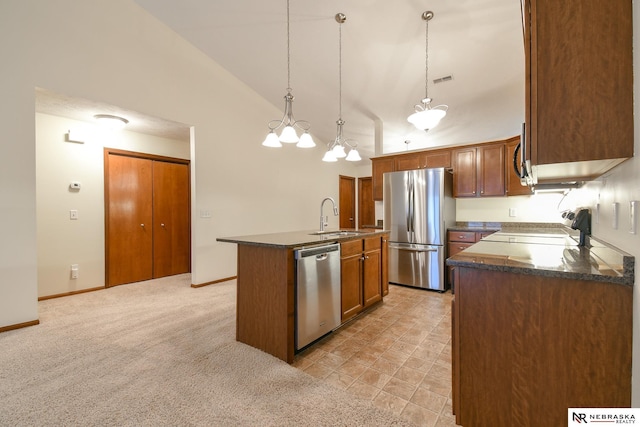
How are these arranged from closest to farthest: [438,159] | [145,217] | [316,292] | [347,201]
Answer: [316,292]
[438,159]
[145,217]
[347,201]

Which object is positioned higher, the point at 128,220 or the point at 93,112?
the point at 93,112

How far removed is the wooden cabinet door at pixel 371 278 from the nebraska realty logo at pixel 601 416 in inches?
75.1

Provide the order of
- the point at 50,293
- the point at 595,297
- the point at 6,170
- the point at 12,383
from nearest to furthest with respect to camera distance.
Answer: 1. the point at 595,297
2. the point at 12,383
3. the point at 6,170
4. the point at 50,293

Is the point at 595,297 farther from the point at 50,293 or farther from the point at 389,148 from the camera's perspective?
the point at 389,148

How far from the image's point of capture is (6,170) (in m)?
2.56

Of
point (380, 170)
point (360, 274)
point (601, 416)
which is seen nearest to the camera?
point (601, 416)

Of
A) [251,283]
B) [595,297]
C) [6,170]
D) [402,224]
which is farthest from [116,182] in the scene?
[595,297]

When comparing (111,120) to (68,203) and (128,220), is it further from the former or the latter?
(128,220)

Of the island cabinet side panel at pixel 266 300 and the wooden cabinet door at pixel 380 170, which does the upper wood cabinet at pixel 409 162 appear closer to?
the wooden cabinet door at pixel 380 170

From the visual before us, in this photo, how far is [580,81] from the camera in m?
1.09

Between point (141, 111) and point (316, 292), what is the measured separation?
10.6 ft

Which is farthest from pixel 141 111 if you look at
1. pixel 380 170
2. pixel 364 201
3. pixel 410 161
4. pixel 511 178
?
pixel 364 201

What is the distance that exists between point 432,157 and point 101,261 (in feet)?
17.3

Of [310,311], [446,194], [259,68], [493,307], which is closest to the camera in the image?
[493,307]
